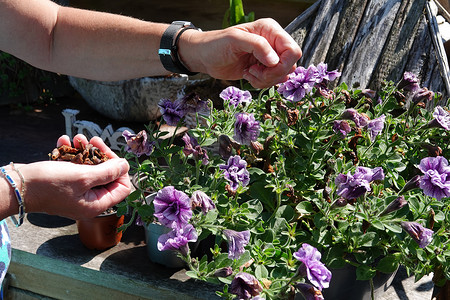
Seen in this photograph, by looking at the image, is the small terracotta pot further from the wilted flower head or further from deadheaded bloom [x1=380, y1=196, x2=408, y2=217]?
the wilted flower head

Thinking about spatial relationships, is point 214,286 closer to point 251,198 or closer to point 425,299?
point 251,198

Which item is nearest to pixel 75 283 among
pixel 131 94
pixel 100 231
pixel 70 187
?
pixel 100 231

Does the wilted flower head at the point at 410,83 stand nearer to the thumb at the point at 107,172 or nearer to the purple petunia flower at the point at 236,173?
the purple petunia flower at the point at 236,173

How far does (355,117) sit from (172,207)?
25.4 inches

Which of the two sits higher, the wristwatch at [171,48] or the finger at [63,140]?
the wristwatch at [171,48]

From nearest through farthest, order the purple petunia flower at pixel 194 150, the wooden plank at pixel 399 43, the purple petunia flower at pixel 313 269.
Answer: the purple petunia flower at pixel 313 269
the purple petunia flower at pixel 194 150
the wooden plank at pixel 399 43

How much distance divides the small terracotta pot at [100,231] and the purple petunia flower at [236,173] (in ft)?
2.10

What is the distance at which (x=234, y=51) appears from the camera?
1.50 meters

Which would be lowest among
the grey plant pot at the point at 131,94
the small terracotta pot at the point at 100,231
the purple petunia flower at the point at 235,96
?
the small terracotta pot at the point at 100,231

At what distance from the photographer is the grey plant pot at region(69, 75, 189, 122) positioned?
3312 mm

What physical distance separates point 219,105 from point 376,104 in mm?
1171

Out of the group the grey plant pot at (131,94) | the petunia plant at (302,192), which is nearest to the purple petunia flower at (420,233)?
the petunia plant at (302,192)

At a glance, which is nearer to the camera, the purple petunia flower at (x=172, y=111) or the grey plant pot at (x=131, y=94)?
the purple petunia flower at (x=172, y=111)

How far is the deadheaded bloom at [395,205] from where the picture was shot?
4.62 ft
